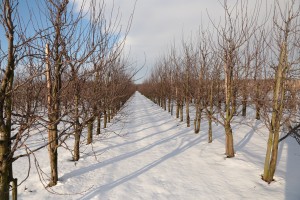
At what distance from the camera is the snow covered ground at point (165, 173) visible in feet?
15.1

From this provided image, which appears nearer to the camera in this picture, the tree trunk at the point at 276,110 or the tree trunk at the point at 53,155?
the tree trunk at the point at 53,155

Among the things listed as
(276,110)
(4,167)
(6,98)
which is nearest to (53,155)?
(4,167)

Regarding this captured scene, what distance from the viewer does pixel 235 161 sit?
6.43 metres

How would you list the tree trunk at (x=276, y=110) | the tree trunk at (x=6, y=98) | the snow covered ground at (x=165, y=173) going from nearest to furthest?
the tree trunk at (x=6, y=98) → the snow covered ground at (x=165, y=173) → the tree trunk at (x=276, y=110)

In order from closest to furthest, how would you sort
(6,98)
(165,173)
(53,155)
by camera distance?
(6,98) < (53,155) < (165,173)

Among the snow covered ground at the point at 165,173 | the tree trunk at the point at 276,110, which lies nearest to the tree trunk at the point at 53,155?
the snow covered ground at the point at 165,173

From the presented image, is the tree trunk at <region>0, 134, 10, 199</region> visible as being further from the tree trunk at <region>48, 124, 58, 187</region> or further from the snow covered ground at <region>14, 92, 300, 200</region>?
the tree trunk at <region>48, 124, 58, 187</region>

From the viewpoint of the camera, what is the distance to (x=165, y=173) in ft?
18.7

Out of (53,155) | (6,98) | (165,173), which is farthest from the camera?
(165,173)

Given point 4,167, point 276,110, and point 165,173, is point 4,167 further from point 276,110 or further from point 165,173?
point 276,110

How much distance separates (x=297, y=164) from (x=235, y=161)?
77.5 inches

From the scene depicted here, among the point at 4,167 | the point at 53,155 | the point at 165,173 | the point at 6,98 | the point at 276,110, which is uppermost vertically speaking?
the point at 6,98

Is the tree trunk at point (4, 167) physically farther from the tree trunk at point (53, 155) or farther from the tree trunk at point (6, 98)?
the tree trunk at point (53, 155)

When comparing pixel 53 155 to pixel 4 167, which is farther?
pixel 53 155
